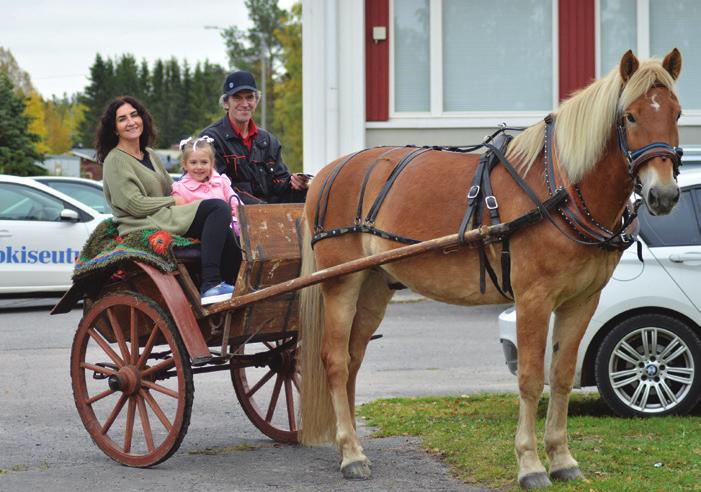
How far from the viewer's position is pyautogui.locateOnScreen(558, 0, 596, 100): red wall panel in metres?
17.5

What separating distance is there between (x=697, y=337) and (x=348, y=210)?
9.25ft

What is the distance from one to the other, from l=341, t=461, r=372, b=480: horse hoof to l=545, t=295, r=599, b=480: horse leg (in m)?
1.01

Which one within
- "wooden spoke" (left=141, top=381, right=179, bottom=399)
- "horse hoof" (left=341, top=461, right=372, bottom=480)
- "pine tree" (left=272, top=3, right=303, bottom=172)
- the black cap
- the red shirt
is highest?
"pine tree" (left=272, top=3, right=303, bottom=172)

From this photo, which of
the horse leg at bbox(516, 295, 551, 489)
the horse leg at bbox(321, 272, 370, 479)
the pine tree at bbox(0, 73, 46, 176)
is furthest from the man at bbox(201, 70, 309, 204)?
the pine tree at bbox(0, 73, 46, 176)

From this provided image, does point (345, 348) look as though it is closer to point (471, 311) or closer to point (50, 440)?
point (50, 440)

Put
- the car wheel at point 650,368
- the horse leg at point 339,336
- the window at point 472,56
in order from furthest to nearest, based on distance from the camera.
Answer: the window at point 472,56 < the car wheel at point 650,368 < the horse leg at point 339,336

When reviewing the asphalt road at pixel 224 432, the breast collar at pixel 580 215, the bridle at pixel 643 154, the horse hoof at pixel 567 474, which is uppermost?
the bridle at pixel 643 154

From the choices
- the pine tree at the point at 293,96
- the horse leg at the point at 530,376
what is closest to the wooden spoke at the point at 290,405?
the horse leg at the point at 530,376

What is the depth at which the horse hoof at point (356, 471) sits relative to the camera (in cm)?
648

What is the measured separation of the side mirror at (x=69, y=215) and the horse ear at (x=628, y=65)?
10.7 meters

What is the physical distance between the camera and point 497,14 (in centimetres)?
1770

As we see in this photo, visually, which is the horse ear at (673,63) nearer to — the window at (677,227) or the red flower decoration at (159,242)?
the window at (677,227)

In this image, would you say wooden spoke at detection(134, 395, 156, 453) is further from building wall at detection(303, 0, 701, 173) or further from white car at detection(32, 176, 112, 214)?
white car at detection(32, 176, 112, 214)

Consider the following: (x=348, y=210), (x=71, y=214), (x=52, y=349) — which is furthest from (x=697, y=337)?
(x=71, y=214)
